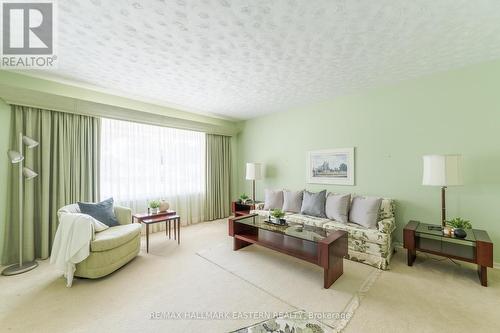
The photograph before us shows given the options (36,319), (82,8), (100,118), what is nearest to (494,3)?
(82,8)

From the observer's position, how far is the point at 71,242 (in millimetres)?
2291

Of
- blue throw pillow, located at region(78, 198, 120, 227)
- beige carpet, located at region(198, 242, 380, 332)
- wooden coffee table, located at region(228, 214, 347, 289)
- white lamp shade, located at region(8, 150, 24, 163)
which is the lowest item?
beige carpet, located at region(198, 242, 380, 332)

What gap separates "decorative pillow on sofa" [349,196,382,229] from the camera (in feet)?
9.82

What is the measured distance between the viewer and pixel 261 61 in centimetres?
259

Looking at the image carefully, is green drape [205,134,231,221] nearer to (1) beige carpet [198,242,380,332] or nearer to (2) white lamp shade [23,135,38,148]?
(1) beige carpet [198,242,380,332]

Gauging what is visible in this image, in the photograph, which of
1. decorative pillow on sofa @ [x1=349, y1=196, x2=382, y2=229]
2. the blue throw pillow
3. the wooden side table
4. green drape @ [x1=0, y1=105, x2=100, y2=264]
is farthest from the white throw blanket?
decorative pillow on sofa @ [x1=349, y1=196, x2=382, y2=229]

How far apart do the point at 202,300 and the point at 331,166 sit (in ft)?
10.3

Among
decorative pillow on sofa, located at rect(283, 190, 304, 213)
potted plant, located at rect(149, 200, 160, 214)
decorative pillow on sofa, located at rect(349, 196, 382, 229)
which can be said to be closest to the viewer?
decorative pillow on sofa, located at rect(349, 196, 382, 229)

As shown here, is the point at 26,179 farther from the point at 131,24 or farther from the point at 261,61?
the point at 261,61

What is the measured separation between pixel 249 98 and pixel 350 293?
3.38 metres

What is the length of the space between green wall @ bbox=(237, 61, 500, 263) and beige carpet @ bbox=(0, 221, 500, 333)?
0.85m

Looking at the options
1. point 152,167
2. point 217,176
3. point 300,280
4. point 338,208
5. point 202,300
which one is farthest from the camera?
point 217,176

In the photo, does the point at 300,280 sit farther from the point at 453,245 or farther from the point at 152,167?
the point at 152,167

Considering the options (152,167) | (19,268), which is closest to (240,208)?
(152,167)
